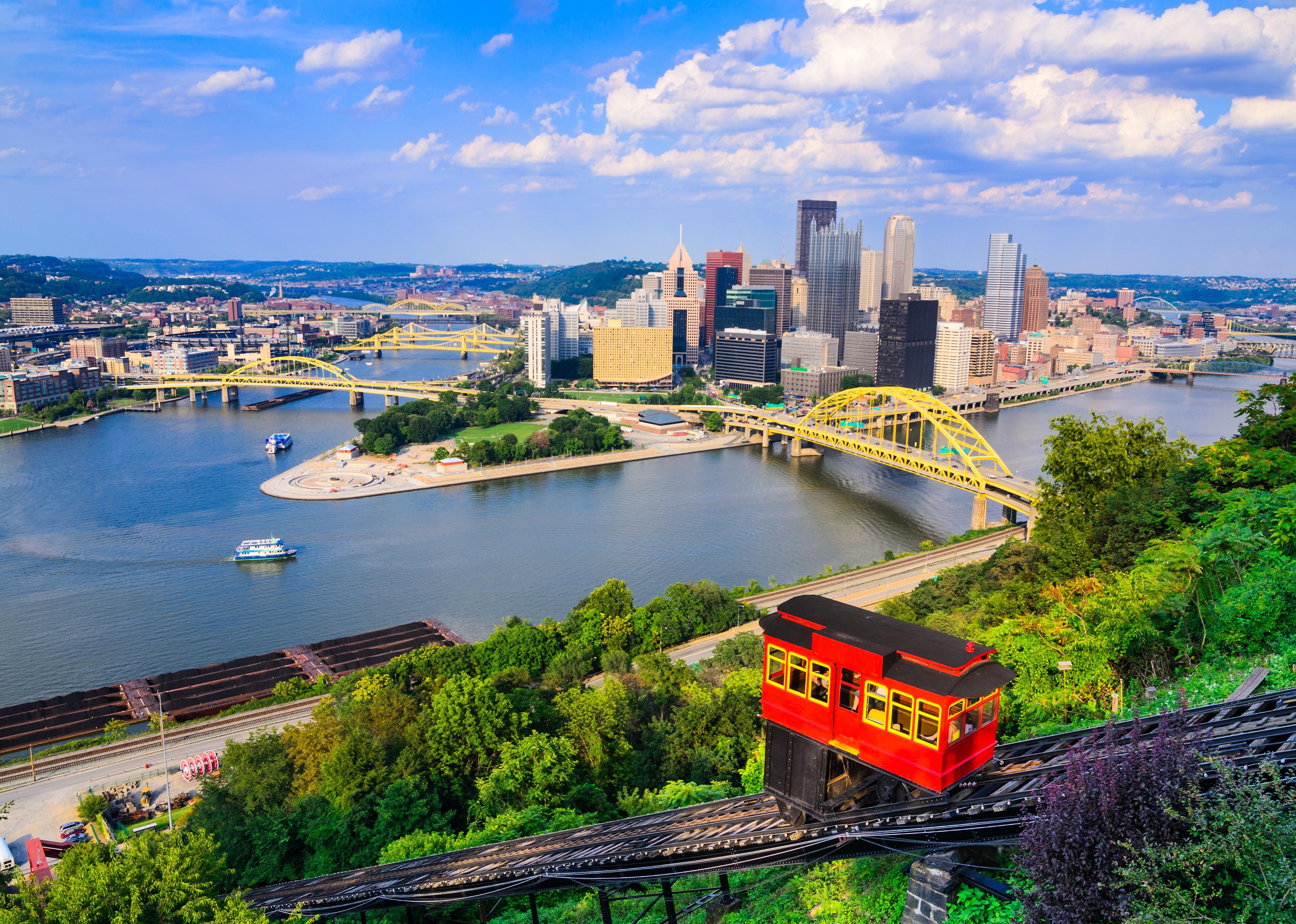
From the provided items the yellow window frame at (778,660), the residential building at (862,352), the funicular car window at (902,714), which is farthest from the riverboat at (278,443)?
the residential building at (862,352)

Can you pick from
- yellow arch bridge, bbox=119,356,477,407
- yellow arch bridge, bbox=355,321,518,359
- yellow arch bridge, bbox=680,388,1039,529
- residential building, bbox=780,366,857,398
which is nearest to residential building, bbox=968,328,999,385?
residential building, bbox=780,366,857,398

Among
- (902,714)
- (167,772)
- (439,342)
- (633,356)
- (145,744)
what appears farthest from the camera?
(439,342)

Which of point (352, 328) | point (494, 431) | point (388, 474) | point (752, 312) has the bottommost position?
point (388, 474)

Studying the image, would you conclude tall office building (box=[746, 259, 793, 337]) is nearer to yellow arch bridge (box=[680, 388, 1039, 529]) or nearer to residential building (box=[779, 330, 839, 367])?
residential building (box=[779, 330, 839, 367])

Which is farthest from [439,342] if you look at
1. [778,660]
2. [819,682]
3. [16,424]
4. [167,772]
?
[819,682]

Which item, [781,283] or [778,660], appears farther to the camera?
[781,283]

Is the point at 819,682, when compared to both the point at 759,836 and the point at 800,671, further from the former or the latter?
the point at 759,836
